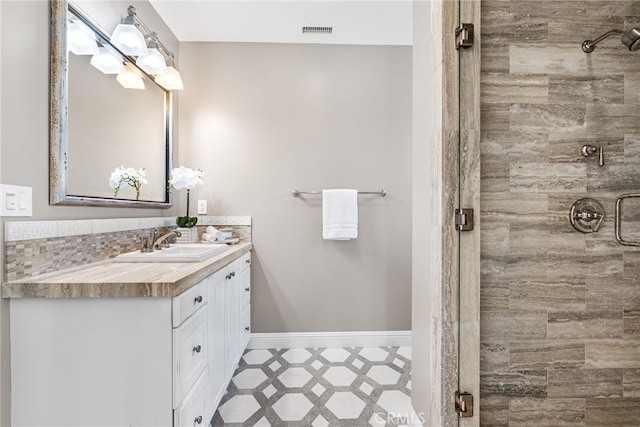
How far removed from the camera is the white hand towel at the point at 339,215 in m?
2.39

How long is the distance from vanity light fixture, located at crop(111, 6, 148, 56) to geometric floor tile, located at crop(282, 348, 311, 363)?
2.14 m

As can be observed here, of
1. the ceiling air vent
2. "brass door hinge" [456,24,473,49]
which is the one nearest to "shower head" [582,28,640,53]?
"brass door hinge" [456,24,473,49]

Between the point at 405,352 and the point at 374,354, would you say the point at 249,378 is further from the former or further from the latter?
the point at 405,352

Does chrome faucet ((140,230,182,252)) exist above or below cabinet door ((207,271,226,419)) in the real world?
above

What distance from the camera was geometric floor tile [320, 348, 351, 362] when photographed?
2250mm

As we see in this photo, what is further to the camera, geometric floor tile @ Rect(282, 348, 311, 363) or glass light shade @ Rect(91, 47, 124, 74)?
geometric floor tile @ Rect(282, 348, 311, 363)

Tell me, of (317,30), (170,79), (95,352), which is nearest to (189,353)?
(95,352)

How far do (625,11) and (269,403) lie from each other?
2.46 m

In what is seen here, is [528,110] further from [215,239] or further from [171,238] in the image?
[171,238]

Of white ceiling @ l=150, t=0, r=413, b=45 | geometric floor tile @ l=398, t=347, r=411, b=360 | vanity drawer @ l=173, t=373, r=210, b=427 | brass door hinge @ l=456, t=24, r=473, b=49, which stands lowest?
geometric floor tile @ l=398, t=347, r=411, b=360

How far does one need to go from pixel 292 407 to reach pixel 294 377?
1.01ft

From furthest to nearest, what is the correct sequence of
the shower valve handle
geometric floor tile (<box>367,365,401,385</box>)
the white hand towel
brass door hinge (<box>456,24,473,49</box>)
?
the white hand towel, geometric floor tile (<box>367,365,401,385</box>), the shower valve handle, brass door hinge (<box>456,24,473,49</box>)

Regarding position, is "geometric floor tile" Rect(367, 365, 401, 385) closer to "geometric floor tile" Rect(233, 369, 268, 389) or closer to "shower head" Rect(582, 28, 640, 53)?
"geometric floor tile" Rect(233, 369, 268, 389)

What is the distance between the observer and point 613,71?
1.28 metres
